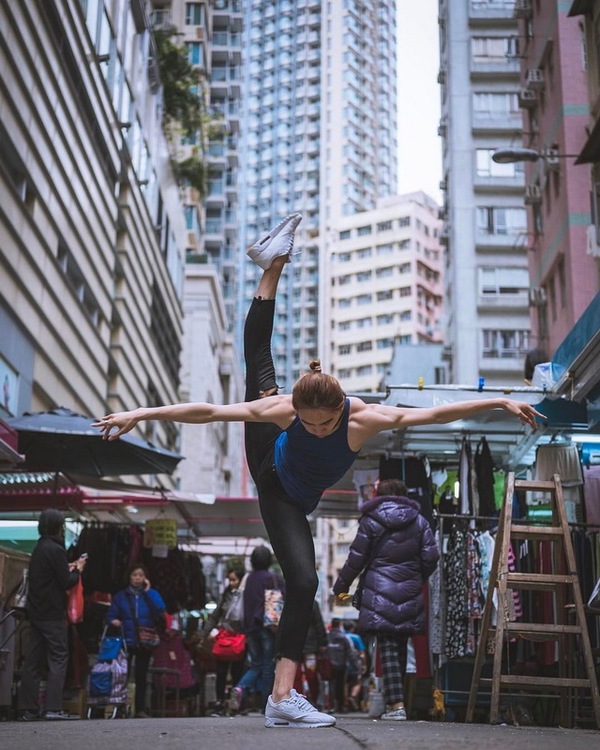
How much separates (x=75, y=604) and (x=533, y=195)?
84.4ft

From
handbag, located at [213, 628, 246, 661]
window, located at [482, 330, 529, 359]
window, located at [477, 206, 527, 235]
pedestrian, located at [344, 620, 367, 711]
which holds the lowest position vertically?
pedestrian, located at [344, 620, 367, 711]

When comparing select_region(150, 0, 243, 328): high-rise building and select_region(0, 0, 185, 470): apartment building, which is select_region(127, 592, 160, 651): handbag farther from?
select_region(150, 0, 243, 328): high-rise building

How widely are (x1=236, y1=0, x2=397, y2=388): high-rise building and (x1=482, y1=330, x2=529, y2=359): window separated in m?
97.3

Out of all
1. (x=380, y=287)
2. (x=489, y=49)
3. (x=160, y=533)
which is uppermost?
(x=380, y=287)

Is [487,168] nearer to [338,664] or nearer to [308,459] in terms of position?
[338,664]

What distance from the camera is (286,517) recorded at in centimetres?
652

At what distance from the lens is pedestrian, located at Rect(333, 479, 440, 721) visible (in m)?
9.18

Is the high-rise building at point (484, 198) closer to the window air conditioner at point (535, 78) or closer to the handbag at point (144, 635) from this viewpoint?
the window air conditioner at point (535, 78)

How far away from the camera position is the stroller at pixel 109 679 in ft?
37.9

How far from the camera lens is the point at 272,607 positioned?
12.6 m

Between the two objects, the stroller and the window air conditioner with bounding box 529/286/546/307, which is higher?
the window air conditioner with bounding box 529/286/546/307

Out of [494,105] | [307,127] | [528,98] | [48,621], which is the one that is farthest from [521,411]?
[307,127]

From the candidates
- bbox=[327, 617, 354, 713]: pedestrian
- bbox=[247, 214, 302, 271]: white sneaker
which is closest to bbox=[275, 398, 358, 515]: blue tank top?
bbox=[247, 214, 302, 271]: white sneaker

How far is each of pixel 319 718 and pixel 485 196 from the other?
5456 cm
